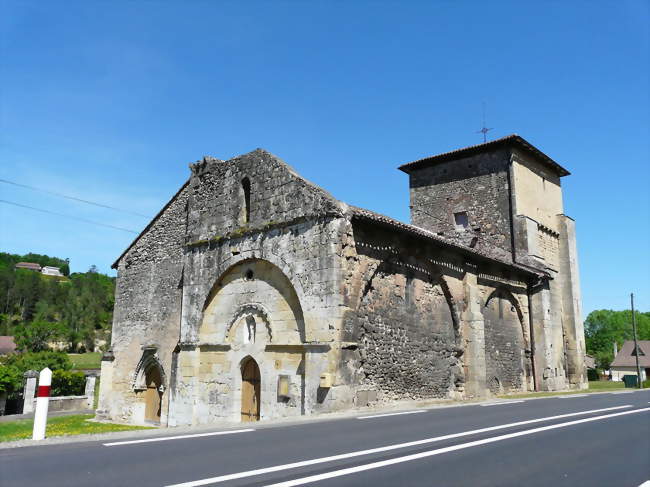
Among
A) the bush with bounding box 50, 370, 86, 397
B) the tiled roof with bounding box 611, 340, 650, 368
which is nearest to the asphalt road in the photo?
the bush with bounding box 50, 370, 86, 397

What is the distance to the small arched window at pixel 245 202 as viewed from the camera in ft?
52.4

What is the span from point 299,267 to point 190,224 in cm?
554

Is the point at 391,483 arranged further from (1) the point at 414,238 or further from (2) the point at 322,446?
(1) the point at 414,238

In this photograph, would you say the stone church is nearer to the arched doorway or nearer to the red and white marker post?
the arched doorway

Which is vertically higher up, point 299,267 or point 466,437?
point 299,267

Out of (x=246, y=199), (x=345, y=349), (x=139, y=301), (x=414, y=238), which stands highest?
(x=246, y=199)

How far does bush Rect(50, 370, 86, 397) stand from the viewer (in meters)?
30.5

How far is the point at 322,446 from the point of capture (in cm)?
630

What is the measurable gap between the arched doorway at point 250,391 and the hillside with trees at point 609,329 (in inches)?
3343

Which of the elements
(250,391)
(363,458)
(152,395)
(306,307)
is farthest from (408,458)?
(152,395)

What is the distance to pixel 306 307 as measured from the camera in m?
13.4

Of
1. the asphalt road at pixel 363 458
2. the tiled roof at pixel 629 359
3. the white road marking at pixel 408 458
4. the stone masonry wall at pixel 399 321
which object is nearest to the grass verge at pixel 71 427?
the stone masonry wall at pixel 399 321

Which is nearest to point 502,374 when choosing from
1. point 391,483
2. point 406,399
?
point 406,399

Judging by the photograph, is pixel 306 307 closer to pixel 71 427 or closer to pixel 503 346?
pixel 71 427
